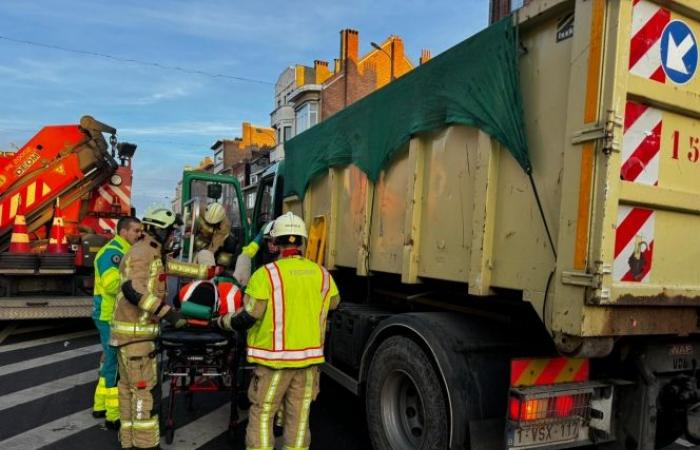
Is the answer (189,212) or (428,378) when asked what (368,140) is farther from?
(189,212)

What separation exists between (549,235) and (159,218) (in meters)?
2.70

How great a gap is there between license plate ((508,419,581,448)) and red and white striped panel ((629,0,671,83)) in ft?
5.79

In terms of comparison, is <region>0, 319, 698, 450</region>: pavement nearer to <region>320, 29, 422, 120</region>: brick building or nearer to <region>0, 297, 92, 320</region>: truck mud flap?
<region>0, 297, 92, 320</region>: truck mud flap

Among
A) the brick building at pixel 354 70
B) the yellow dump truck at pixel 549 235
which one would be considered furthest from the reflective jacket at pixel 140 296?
the brick building at pixel 354 70

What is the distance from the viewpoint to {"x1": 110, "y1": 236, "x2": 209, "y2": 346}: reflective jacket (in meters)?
3.64

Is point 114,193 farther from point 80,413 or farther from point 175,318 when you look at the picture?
point 175,318

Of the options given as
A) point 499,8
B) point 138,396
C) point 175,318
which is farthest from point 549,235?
point 499,8

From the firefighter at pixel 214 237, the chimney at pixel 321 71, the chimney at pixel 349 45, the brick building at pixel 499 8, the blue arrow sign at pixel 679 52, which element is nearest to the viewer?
the blue arrow sign at pixel 679 52

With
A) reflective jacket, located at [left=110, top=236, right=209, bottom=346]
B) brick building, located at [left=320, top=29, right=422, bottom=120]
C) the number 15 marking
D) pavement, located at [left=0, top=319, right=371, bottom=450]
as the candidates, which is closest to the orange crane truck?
pavement, located at [left=0, top=319, right=371, bottom=450]

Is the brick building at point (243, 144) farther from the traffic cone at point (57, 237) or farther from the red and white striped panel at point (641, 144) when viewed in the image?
the red and white striped panel at point (641, 144)

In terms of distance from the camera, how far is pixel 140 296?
143 inches

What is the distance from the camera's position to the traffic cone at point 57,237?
301 inches

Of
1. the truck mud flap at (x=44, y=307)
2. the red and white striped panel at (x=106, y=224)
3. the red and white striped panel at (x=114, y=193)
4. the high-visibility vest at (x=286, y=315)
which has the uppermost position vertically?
the red and white striped panel at (x=114, y=193)

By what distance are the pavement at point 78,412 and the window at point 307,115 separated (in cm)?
3063
